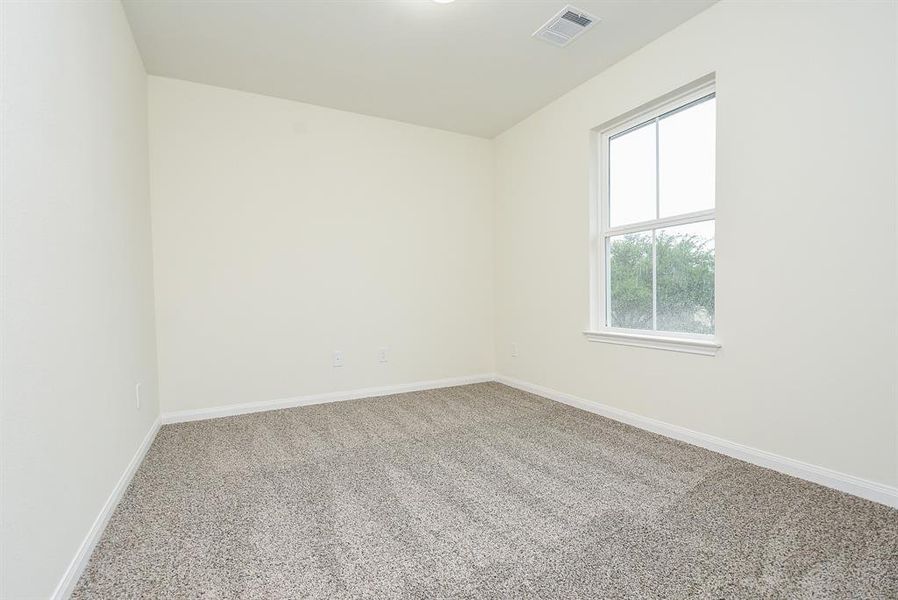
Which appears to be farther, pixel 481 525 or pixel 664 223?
pixel 664 223

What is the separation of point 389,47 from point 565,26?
3.63ft

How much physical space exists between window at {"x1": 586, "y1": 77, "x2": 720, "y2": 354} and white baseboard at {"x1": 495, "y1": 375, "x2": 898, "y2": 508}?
0.50 metres

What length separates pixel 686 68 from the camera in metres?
2.45

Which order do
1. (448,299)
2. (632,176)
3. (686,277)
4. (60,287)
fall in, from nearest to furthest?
(60,287) < (686,277) < (632,176) < (448,299)

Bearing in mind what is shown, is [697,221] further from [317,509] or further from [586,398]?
[317,509]

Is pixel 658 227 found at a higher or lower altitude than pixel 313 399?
higher

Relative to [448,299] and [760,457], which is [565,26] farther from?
[760,457]

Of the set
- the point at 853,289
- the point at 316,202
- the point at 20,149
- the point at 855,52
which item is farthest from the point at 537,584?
the point at 316,202

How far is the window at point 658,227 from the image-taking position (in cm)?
248

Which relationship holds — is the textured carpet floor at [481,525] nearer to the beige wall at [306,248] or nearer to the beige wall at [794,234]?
the beige wall at [794,234]

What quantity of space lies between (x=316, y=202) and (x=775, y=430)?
347 centimetres

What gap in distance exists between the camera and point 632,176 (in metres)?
2.98

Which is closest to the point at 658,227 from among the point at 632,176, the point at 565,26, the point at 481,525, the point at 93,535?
the point at 632,176

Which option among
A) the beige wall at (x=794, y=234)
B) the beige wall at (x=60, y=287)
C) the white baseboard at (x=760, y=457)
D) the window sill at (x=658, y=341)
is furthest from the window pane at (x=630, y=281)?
the beige wall at (x=60, y=287)
